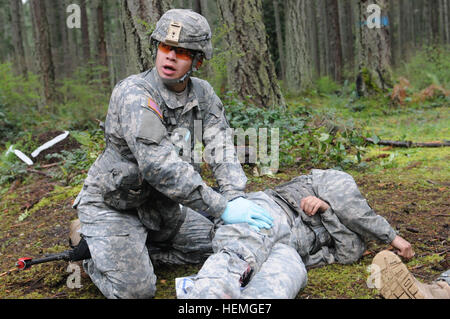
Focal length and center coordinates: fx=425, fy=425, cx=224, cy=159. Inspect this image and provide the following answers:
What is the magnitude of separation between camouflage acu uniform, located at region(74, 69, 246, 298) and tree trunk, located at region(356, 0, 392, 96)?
278 inches

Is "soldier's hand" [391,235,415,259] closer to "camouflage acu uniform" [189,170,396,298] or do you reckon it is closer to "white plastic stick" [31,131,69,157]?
"camouflage acu uniform" [189,170,396,298]

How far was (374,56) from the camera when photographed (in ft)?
30.6

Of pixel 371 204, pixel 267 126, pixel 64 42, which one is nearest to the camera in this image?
pixel 371 204

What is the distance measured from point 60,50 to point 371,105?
14439 mm

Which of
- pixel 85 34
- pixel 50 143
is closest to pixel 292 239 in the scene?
pixel 50 143

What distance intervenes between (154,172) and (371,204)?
2489 mm

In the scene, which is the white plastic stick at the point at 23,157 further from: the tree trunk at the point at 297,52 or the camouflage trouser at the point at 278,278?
the tree trunk at the point at 297,52

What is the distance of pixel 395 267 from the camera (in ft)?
7.30

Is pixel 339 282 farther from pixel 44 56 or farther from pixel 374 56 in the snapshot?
pixel 44 56

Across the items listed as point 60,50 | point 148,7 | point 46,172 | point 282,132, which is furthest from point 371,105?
point 60,50

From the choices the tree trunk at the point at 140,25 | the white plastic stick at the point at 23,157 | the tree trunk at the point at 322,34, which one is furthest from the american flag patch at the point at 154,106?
the tree trunk at the point at 322,34

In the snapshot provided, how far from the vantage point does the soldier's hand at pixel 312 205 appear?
2992 mm
